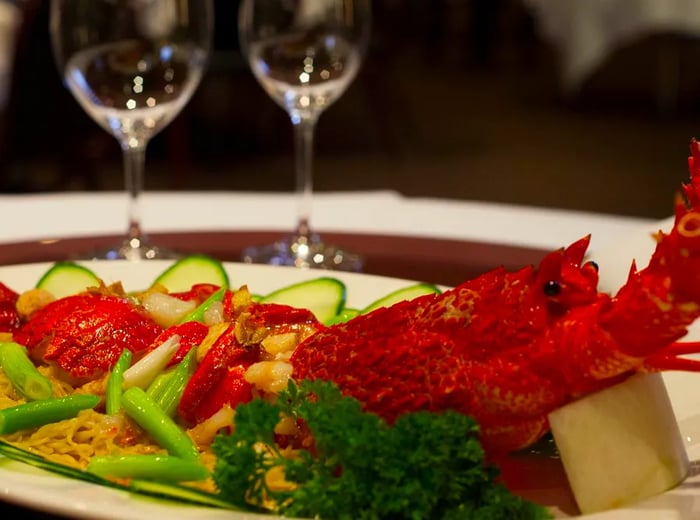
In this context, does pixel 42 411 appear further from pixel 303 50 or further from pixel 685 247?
pixel 303 50

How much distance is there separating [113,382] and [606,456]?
0.63 metres

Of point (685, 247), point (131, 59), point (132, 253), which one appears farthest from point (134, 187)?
point (685, 247)

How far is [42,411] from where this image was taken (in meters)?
1.25

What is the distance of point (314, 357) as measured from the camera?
4.11 ft

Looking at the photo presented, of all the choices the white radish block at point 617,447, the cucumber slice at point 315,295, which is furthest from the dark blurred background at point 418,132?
the white radish block at point 617,447

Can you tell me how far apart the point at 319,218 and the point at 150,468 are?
1583 millimetres

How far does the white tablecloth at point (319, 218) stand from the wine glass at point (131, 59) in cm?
33

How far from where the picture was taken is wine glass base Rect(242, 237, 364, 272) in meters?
2.09

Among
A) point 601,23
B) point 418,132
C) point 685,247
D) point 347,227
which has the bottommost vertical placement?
point 418,132

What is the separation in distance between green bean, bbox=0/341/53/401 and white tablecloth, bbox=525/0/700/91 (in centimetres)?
772

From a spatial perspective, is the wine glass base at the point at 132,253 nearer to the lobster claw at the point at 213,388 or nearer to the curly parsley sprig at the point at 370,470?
the lobster claw at the point at 213,388

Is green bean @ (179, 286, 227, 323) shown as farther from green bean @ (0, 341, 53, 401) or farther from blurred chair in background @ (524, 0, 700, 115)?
blurred chair in background @ (524, 0, 700, 115)

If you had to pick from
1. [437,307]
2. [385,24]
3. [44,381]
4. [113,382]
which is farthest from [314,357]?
[385,24]

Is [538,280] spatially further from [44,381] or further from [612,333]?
[44,381]
